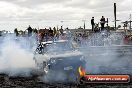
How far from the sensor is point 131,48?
22.0 meters

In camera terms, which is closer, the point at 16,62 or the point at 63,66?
the point at 63,66

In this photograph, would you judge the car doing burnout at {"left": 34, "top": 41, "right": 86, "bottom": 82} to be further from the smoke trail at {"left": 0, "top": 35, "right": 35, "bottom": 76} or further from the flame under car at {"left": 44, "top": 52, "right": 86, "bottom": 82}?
the smoke trail at {"left": 0, "top": 35, "right": 35, "bottom": 76}

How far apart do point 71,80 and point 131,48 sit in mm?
A: 8372

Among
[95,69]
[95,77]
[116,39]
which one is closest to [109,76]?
[95,77]

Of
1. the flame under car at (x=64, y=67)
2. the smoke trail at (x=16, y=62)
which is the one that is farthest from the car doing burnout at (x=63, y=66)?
the smoke trail at (x=16, y=62)

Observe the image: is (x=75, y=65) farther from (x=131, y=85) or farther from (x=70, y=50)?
(x=131, y=85)

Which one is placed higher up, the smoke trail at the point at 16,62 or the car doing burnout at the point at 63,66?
the car doing burnout at the point at 63,66

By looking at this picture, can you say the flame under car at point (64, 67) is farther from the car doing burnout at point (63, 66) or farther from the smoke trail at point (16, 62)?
the smoke trail at point (16, 62)

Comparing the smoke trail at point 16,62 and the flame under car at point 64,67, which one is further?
the smoke trail at point 16,62

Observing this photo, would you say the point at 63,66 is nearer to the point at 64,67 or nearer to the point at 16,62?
the point at 64,67

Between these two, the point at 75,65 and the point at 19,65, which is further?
the point at 19,65

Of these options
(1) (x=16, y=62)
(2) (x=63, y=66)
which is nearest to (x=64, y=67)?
(2) (x=63, y=66)

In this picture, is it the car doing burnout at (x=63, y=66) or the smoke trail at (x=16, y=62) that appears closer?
the car doing burnout at (x=63, y=66)

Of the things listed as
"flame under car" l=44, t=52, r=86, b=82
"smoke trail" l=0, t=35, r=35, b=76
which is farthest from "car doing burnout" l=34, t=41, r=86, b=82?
"smoke trail" l=0, t=35, r=35, b=76
